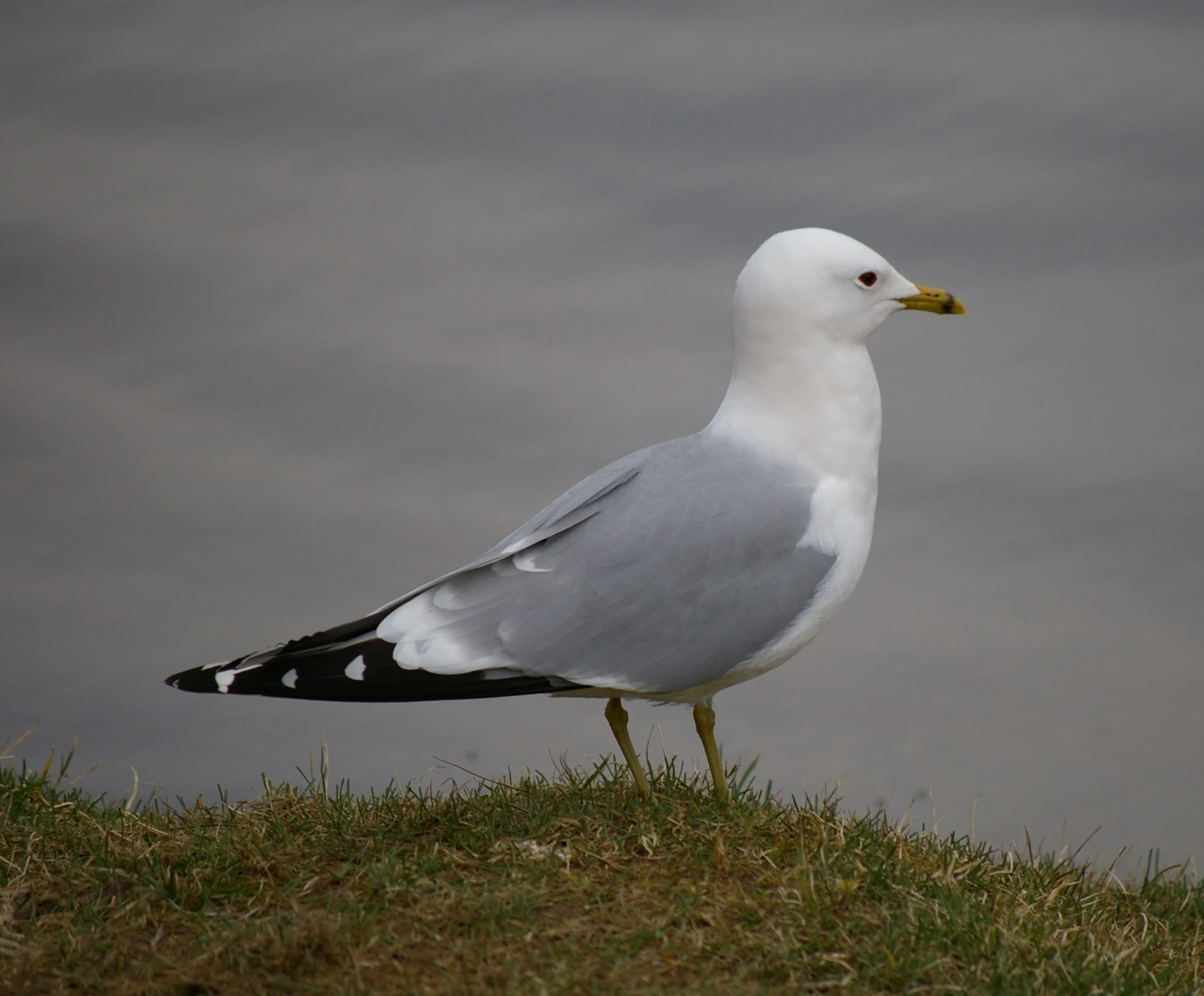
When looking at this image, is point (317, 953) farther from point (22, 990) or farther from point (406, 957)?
point (22, 990)

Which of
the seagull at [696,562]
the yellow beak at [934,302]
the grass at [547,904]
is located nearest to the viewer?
the grass at [547,904]

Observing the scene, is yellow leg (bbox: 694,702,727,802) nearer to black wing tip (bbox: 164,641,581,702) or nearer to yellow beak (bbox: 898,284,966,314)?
black wing tip (bbox: 164,641,581,702)

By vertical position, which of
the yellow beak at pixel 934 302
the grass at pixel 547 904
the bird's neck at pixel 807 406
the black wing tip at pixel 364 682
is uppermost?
the yellow beak at pixel 934 302

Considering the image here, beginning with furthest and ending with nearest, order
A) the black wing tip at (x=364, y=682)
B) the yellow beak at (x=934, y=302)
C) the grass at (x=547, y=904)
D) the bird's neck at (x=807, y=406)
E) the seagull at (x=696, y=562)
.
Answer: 1. the yellow beak at (x=934, y=302)
2. the bird's neck at (x=807, y=406)
3. the seagull at (x=696, y=562)
4. the black wing tip at (x=364, y=682)
5. the grass at (x=547, y=904)

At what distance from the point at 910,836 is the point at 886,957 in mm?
1517

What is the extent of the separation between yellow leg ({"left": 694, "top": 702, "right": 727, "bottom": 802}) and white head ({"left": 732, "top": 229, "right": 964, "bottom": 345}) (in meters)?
1.76

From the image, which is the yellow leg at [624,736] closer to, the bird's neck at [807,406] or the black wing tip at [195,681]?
the bird's neck at [807,406]

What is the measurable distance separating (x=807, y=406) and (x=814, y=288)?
0.54m

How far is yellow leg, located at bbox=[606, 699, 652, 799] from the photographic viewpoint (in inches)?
237

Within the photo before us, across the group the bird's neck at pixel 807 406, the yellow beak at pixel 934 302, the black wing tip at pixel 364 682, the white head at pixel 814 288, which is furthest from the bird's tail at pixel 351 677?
the yellow beak at pixel 934 302

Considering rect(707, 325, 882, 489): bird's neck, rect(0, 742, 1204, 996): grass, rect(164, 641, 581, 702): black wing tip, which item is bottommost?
rect(0, 742, 1204, 996): grass

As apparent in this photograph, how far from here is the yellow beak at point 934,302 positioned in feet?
20.6

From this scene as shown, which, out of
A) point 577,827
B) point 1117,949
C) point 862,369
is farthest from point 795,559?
point 1117,949

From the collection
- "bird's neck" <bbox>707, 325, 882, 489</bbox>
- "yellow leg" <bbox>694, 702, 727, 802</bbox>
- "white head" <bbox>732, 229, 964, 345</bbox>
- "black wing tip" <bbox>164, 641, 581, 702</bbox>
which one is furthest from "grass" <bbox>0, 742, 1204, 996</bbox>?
"white head" <bbox>732, 229, 964, 345</bbox>
